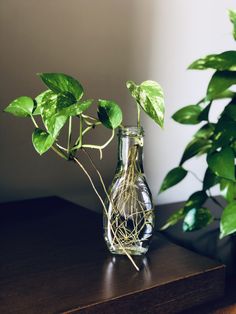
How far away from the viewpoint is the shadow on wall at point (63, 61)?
104cm

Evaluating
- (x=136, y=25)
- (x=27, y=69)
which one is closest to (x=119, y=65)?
(x=136, y=25)

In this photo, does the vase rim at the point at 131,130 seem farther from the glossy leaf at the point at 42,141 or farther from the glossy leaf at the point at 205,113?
the glossy leaf at the point at 205,113

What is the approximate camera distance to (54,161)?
1146mm

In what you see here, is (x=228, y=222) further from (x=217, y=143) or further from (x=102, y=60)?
(x=102, y=60)

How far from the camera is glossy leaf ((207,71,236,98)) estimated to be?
31.5 inches

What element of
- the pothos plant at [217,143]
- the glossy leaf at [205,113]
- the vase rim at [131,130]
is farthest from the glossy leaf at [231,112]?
the vase rim at [131,130]

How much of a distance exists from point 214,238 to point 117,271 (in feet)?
1.33

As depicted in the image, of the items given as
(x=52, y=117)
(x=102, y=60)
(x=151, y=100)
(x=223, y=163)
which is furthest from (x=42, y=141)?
(x=102, y=60)

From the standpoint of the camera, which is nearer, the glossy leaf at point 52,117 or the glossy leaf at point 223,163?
the glossy leaf at point 52,117

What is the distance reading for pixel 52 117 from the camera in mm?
620

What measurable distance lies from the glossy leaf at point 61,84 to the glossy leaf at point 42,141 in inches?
2.6

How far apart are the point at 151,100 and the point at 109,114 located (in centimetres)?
7

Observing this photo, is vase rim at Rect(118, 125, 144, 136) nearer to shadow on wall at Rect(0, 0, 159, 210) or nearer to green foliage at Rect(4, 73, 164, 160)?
green foliage at Rect(4, 73, 164, 160)

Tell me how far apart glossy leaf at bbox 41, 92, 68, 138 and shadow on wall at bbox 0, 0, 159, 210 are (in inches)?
17.1
